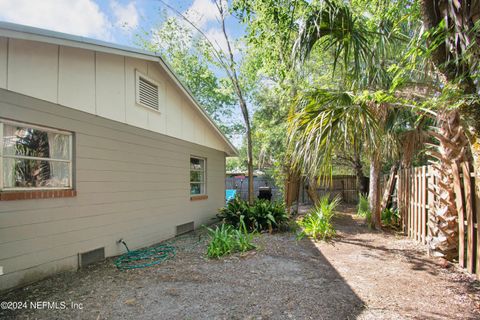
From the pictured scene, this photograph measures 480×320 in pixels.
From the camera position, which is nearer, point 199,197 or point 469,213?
point 469,213

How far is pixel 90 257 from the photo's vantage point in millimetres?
4617

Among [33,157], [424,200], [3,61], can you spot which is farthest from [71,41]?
[424,200]

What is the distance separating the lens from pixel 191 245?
6.09m

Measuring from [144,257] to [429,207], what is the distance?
5298mm

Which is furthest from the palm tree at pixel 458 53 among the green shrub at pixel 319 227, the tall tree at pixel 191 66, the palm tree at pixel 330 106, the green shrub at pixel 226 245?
the tall tree at pixel 191 66

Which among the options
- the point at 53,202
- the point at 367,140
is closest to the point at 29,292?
the point at 53,202

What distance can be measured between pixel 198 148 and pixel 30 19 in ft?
20.2

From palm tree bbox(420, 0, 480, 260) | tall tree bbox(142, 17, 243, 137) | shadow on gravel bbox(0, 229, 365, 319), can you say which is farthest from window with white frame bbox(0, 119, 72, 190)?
tall tree bbox(142, 17, 243, 137)

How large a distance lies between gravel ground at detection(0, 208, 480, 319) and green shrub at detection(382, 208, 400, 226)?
2.30 metres

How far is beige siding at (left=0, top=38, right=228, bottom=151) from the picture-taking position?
3.64 metres

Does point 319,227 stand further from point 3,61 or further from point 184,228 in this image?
point 3,61

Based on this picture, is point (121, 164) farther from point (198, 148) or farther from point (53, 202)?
point (198, 148)

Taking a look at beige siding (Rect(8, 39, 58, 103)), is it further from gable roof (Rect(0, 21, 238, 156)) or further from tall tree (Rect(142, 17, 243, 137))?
tall tree (Rect(142, 17, 243, 137))

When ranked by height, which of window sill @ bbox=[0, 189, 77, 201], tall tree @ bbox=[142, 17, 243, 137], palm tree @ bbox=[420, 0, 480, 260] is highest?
tall tree @ bbox=[142, 17, 243, 137]
